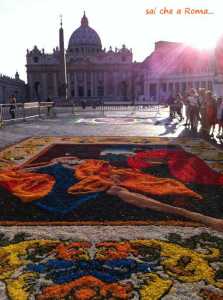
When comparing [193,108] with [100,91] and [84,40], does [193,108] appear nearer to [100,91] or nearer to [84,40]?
[100,91]

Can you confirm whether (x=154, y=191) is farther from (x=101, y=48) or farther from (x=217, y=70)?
(x=101, y=48)

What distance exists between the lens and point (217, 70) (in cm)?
3478

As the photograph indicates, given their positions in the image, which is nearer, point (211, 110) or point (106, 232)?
point (106, 232)

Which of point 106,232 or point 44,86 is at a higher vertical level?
point 44,86

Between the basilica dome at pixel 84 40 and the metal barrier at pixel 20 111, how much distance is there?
91378 mm

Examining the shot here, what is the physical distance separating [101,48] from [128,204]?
122091 mm

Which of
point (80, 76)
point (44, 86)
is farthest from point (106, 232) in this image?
point (80, 76)

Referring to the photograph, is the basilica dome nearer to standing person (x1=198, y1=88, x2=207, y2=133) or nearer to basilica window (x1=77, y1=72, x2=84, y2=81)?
basilica window (x1=77, y1=72, x2=84, y2=81)

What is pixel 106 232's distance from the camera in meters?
4.52

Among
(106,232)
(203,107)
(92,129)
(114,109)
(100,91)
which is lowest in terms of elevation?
(106,232)

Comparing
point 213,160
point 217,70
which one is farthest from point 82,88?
point 213,160

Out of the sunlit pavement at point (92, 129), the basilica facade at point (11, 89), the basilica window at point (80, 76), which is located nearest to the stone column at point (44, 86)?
the basilica facade at point (11, 89)

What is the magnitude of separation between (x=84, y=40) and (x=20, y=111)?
99.2 metres

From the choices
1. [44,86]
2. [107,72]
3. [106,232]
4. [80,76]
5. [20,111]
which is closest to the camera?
[106,232]
